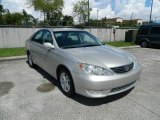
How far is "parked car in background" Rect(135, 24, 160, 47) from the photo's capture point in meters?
12.3

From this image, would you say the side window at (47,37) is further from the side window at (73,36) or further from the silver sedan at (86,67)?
the side window at (73,36)

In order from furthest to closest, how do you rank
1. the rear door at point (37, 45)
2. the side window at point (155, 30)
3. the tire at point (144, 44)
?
the tire at point (144, 44) → the side window at point (155, 30) → the rear door at point (37, 45)

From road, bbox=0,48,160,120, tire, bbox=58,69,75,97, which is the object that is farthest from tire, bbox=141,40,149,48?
tire, bbox=58,69,75,97

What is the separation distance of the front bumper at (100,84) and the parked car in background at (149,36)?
10.0 m

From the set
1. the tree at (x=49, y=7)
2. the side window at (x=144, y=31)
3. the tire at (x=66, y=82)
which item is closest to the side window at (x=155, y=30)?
the side window at (x=144, y=31)

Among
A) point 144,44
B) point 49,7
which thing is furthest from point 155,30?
point 49,7

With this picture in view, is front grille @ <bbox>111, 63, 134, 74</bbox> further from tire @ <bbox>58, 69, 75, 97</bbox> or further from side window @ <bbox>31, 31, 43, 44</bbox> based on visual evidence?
side window @ <bbox>31, 31, 43, 44</bbox>

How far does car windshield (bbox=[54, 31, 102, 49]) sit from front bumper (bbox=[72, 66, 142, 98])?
114cm

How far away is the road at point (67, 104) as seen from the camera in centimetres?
314

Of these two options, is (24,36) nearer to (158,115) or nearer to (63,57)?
(63,57)

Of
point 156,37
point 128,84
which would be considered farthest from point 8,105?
point 156,37

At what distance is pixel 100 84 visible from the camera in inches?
125

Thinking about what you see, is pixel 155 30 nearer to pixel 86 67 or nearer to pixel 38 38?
pixel 38 38

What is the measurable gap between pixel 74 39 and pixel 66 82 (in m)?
1.31
